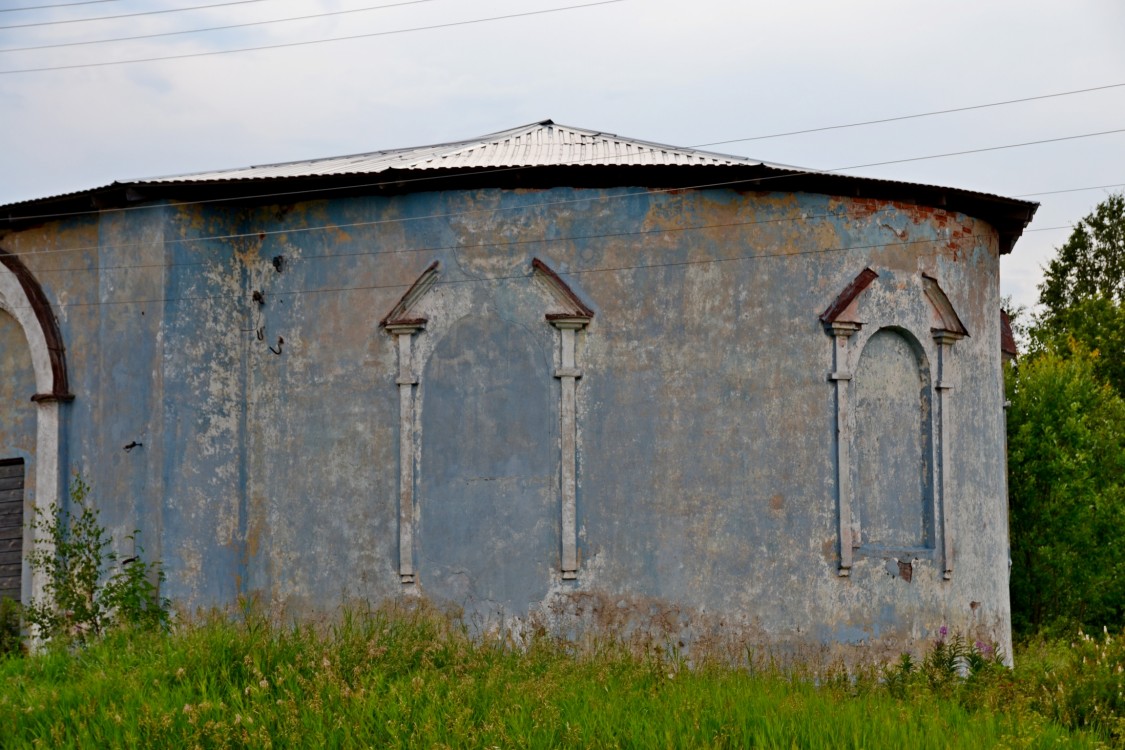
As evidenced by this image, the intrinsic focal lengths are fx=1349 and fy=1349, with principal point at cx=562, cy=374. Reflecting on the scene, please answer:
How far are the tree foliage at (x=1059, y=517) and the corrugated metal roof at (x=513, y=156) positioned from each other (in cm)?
1109

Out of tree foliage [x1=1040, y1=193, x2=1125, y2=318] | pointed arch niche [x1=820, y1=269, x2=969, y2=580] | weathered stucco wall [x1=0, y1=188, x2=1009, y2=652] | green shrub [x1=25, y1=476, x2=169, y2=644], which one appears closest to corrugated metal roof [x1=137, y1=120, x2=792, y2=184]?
weathered stucco wall [x1=0, y1=188, x2=1009, y2=652]

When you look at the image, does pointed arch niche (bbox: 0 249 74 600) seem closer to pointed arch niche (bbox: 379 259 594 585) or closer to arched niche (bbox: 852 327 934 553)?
pointed arch niche (bbox: 379 259 594 585)

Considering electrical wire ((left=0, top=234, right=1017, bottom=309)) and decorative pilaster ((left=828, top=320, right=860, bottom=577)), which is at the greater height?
electrical wire ((left=0, top=234, right=1017, bottom=309))

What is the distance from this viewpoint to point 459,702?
861 cm

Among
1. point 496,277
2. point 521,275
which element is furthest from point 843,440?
point 496,277

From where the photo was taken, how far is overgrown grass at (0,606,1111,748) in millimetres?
8086

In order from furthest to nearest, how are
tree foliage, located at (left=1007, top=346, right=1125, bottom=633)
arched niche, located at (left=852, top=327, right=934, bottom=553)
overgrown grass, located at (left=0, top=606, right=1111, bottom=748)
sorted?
tree foliage, located at (left=1007, top=346, right=1125, bottom=633), arched niche, located at (left=852, top=327, right=934, bottom=553), overgrown grass, located at (left=0, top=606, right=1111, bottom=748)

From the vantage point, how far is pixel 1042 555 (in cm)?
2217

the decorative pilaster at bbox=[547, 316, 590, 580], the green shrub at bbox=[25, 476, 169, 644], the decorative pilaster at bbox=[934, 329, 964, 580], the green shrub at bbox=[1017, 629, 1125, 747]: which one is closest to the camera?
the green shrub at bbox=[1017, 629, 1125, 747]

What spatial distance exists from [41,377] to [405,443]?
148 inches

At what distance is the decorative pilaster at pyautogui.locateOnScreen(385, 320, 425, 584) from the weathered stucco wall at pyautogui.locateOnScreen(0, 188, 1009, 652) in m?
0.08

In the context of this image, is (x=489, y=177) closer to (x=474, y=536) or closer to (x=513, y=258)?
(x=513, y=258)

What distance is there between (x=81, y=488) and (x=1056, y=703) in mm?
8832

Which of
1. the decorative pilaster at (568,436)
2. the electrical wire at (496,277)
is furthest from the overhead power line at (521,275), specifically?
the decorative pilaster at (568,436)
